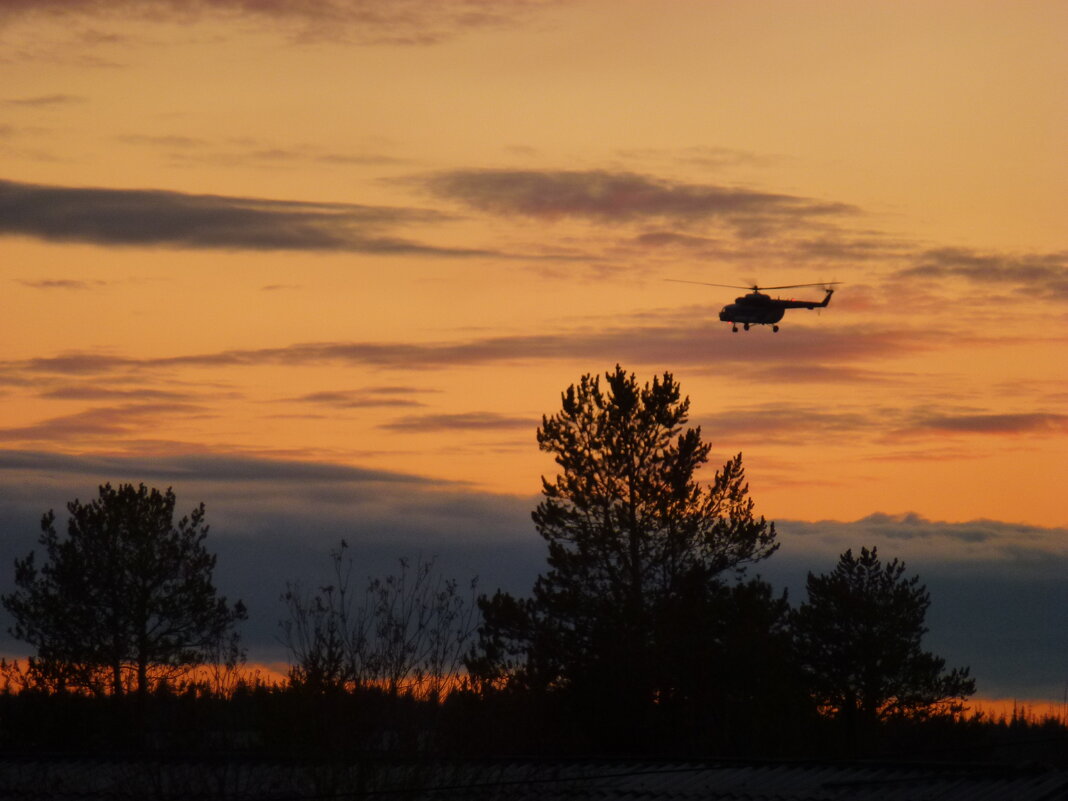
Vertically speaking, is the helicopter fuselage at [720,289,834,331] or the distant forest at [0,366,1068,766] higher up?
the helicopter fuselage at [720,289,834,331]

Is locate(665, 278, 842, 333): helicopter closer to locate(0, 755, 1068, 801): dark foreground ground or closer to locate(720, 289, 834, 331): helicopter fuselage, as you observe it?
locate(720, 289, 834, 331): helicopter fuselage

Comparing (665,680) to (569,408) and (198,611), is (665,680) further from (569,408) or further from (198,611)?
(198,611)

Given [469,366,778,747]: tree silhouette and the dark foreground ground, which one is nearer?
the dark foreground ground

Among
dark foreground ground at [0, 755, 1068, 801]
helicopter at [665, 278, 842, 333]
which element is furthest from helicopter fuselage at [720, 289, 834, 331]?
dark foreground ground at [0, 755, 1068, 801]

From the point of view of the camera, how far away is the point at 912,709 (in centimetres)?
6912

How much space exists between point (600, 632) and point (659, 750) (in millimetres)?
4810

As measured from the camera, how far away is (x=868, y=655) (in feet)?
228

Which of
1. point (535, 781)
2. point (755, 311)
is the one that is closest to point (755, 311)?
point (755, 311)

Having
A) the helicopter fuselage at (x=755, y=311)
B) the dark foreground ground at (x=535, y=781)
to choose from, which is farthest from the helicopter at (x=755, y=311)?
the dark foreground ground at (x=535, y=781)

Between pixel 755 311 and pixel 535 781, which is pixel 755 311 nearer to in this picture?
pixel 755 311

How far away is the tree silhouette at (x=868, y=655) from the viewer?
68.9m

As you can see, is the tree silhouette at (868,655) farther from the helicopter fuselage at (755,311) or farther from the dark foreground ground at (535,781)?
the dark foreground ground at (535,781)

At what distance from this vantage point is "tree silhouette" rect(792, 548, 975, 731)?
226 feet

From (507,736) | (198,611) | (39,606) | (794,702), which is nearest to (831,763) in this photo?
(507,736)
